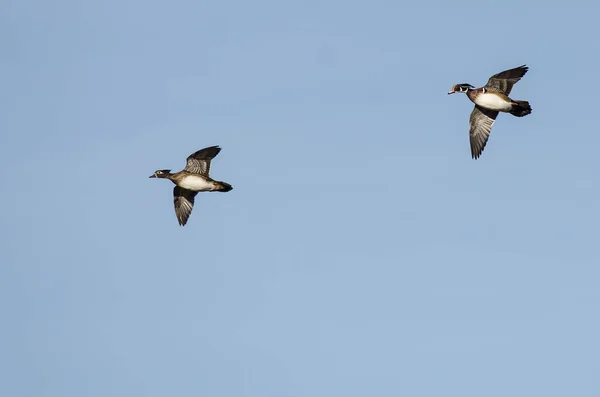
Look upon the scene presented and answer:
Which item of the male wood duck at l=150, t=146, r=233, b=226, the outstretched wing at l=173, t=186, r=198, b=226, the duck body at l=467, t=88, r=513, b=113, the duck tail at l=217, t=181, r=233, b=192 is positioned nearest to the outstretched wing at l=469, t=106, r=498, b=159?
the duck body at l=467, t=88, r=513, b=113

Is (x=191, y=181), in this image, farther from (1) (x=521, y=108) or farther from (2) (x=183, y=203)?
(1) (x=521, y=108)

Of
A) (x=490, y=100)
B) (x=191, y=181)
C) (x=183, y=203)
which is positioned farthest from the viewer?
(x=183, y=203)

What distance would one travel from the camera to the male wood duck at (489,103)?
5388cm

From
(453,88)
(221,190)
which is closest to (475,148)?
(453,88)

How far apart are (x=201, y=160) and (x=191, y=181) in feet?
3.84

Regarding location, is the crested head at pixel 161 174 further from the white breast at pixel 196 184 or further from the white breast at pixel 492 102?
the white breast at pixel 492 102

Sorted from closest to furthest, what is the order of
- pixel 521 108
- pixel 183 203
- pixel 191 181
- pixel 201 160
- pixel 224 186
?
1. pixel 521 108
2. pixel 224 186
3. pixel 201 160
4. pixel 191 181
5. pixel 183 203

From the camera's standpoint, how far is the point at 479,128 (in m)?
58.0

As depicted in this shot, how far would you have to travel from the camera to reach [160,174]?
56688 millimetres

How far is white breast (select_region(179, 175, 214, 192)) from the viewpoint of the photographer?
5450cm

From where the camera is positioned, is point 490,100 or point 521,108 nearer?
point 521,108

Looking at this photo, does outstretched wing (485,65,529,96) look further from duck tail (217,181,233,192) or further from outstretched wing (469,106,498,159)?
duck tail (217,181,233,192)

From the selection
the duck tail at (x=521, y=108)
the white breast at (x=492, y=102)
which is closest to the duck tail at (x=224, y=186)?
the white breast at (x=492, y=102)

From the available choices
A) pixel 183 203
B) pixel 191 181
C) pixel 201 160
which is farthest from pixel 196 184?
pixel 183 203
